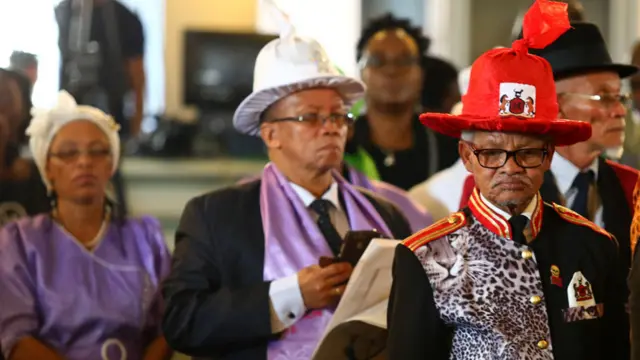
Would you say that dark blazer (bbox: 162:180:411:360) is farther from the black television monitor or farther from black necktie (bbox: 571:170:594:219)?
the black television monitor

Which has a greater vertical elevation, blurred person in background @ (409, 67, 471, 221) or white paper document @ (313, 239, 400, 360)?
blurred person in background @ (409, 67, 471, 221)

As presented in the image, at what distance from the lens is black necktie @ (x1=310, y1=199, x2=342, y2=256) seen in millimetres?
2599

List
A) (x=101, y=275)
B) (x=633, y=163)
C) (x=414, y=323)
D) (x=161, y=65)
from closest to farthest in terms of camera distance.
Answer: (x=414, y=323) → (x=101, y=275) → (x=633, y=163) → (x=161, y=65)

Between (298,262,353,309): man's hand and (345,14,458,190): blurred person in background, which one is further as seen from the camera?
(345,14,458,190): blurred person in background

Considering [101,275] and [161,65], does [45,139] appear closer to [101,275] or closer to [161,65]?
[101,275]

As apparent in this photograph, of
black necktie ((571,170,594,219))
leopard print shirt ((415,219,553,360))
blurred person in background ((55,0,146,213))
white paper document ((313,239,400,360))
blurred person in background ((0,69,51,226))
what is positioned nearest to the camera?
leopard print shirt ((415,219,553,360))

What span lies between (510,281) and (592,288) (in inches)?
6.7

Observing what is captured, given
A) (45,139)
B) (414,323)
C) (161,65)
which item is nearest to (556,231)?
(414,323)

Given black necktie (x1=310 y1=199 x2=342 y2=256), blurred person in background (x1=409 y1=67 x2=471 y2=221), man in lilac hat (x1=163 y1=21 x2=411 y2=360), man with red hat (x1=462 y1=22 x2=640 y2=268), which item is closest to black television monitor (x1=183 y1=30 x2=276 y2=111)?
blurred person in background (x1=409 y1=67 x2=471 y2=221)

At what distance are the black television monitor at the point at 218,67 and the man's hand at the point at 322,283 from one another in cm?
396

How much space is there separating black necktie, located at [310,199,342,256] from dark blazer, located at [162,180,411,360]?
0.15 meters

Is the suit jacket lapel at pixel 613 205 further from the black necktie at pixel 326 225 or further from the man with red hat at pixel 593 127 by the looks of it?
the black necktie at pixel 326 225

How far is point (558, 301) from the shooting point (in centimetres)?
194

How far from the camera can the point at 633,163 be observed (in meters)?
3.81
